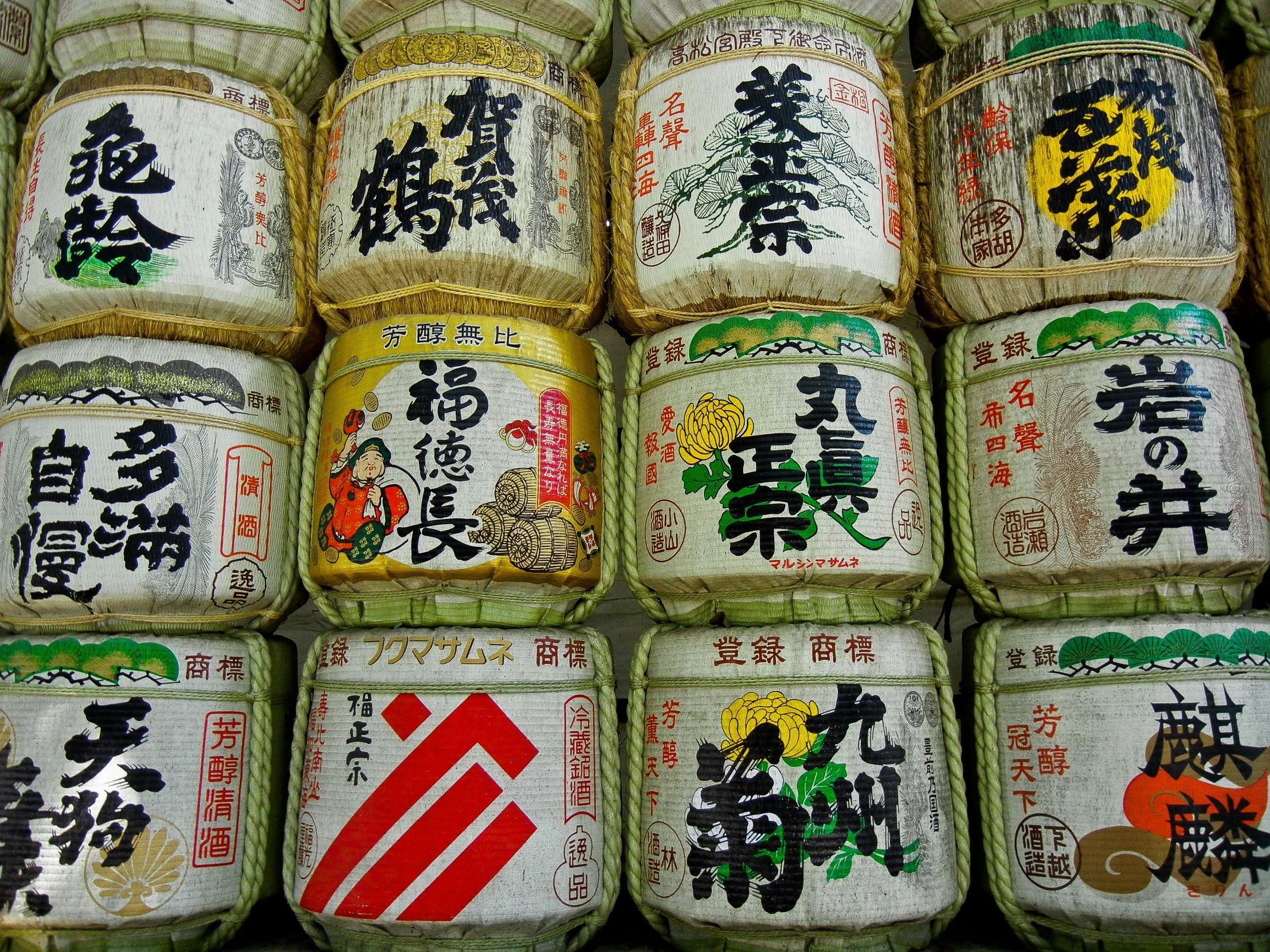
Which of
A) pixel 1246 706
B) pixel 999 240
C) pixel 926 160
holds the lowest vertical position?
pixel 1246 706

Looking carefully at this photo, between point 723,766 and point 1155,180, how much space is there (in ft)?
3.85

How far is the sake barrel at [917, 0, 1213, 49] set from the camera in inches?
63.9

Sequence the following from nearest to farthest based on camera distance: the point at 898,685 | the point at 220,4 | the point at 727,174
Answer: the point at 898,685, the point at 727,174, the point at 220,4

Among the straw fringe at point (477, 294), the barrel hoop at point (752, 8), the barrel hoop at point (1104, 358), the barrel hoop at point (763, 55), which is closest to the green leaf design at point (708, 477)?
the straw fringe at point (477, 294)

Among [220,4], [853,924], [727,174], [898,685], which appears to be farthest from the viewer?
[220,4]

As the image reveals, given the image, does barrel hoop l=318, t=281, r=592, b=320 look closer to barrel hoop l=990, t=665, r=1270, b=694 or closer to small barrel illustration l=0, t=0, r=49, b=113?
small barrel illustration l=0, t=0, r=49, b=113

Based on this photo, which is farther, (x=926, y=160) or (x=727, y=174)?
(x=926, y=160)

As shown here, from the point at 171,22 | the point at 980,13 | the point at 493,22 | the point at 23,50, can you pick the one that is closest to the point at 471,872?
the point at 493,22

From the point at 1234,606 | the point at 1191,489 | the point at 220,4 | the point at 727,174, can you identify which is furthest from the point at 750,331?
the point at 220,4

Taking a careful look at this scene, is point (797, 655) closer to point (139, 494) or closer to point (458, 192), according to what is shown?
point (458, 192)

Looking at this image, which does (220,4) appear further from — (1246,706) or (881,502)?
(1246,706)

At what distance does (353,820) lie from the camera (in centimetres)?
133

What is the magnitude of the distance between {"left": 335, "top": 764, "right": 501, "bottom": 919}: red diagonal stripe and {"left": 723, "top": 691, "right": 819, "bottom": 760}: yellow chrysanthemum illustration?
0.36 metres

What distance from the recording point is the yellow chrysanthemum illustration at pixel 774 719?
1.30 meters
